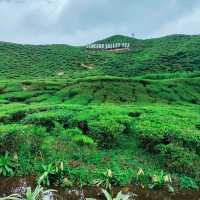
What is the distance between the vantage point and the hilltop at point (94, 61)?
198ft

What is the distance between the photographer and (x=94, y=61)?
82.2 meters

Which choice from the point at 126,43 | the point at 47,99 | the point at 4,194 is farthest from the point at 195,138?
the point at 126,43

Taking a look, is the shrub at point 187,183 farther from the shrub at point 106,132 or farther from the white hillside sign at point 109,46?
the white hillside sign at point 109,46

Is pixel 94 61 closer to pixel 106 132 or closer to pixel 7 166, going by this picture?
pixel 106 132

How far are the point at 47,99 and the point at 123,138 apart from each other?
13560 millimetres

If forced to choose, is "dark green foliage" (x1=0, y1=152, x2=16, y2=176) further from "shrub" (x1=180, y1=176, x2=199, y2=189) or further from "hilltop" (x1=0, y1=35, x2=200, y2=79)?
"hilltop" (x1=0, y1=35, x2=200, y2=79)

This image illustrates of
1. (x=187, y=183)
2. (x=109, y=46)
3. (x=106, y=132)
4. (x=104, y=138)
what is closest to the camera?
(x=187, y=183)

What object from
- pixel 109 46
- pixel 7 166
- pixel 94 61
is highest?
pixel 7 166

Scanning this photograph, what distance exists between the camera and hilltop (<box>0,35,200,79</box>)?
60.3 m

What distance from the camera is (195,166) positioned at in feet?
49.7

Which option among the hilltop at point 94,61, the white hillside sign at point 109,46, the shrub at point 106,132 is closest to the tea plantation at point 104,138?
the shrub at point 106,132

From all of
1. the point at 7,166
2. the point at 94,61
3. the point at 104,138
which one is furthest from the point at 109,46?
the point at 7,166

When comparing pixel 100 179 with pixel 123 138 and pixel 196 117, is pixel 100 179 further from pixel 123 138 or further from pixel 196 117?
pixel 196 117

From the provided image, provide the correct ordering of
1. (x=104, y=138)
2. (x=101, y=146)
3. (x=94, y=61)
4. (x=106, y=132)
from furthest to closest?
(x=94, y=61) < (x=104, y=138) < (x=106, y=132) < (x=101, y=146)
